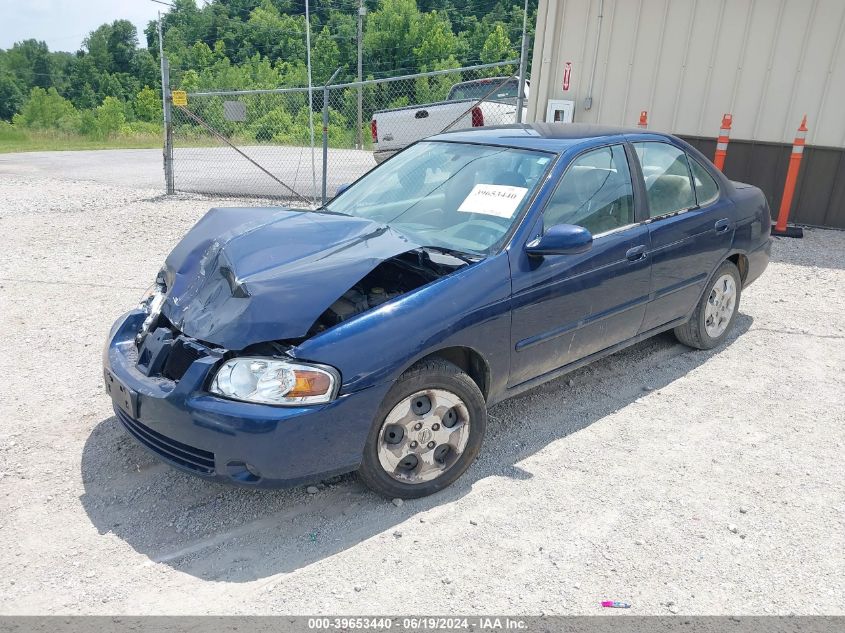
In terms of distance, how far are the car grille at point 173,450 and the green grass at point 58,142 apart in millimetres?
23511

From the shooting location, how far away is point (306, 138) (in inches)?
951

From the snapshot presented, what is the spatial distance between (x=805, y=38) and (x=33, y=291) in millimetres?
9519

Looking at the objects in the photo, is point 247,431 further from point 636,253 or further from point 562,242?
point 636,253

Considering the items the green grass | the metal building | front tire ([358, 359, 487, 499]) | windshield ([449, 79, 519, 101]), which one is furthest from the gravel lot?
the green grass

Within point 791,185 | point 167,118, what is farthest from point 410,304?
point 167,118

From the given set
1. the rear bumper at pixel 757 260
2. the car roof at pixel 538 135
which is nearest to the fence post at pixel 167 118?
the car roof at pixel 538 135

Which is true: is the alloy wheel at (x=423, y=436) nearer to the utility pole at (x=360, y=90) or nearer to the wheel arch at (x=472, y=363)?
the wheel arch at (x=472, y=363)

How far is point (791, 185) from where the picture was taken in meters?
8.97

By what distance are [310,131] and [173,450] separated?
10669mm

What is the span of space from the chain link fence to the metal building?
0.99 metres

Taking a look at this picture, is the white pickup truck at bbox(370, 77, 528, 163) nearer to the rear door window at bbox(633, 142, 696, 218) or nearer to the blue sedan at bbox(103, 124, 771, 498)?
the rear door window at bbox(633, 142, 696, 218)

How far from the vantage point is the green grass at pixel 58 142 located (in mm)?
25406

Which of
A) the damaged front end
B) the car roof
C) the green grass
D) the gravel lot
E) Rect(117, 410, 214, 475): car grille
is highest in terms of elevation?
the car roof

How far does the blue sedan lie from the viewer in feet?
9.62
